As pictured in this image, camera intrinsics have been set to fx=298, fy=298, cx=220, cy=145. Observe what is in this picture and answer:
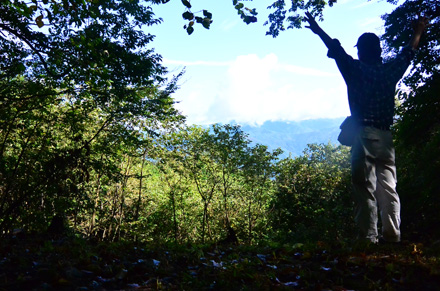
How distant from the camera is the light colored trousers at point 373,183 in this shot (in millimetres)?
3746

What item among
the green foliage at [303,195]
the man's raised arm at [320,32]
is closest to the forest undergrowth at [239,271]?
the man's raised arm at [320,32]

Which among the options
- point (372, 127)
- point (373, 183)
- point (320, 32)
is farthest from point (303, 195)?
point (320, 32)

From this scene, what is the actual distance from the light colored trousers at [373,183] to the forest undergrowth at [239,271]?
0.97 feet

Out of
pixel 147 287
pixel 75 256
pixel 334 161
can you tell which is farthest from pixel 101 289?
pixel 334 161

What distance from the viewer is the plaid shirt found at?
3.87 m

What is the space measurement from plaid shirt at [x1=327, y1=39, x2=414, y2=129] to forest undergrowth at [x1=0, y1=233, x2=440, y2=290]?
5.27 ft

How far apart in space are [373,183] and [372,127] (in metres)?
0.72

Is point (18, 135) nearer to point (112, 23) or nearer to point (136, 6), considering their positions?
point (112, 23)

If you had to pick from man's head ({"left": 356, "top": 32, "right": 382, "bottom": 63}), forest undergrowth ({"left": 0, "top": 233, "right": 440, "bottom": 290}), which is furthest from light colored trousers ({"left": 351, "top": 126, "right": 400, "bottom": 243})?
man's head ({"left": 356, "top": 32, "right": 382, "bottom": 63})

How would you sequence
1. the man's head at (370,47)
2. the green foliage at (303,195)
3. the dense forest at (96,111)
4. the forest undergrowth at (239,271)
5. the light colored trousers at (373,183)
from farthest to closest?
1. the green foliage at (303,195)
2. the dense forest at (96,111)
3. the man's head at (370,47)
4. the light colored trousers at (373,183)
5. the forest undergrowth at (239,271)

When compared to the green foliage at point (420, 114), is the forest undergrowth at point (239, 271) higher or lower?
lower

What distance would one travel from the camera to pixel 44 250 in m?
3.95

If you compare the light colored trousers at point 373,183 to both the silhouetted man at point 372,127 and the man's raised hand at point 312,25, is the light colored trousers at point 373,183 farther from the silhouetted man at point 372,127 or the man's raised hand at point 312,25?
the man's raised hand at point 312,25

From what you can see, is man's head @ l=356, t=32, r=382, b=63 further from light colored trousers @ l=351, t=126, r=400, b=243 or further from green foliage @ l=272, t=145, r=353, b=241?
green foliage @ l=272, t=145, r=353, b=241
